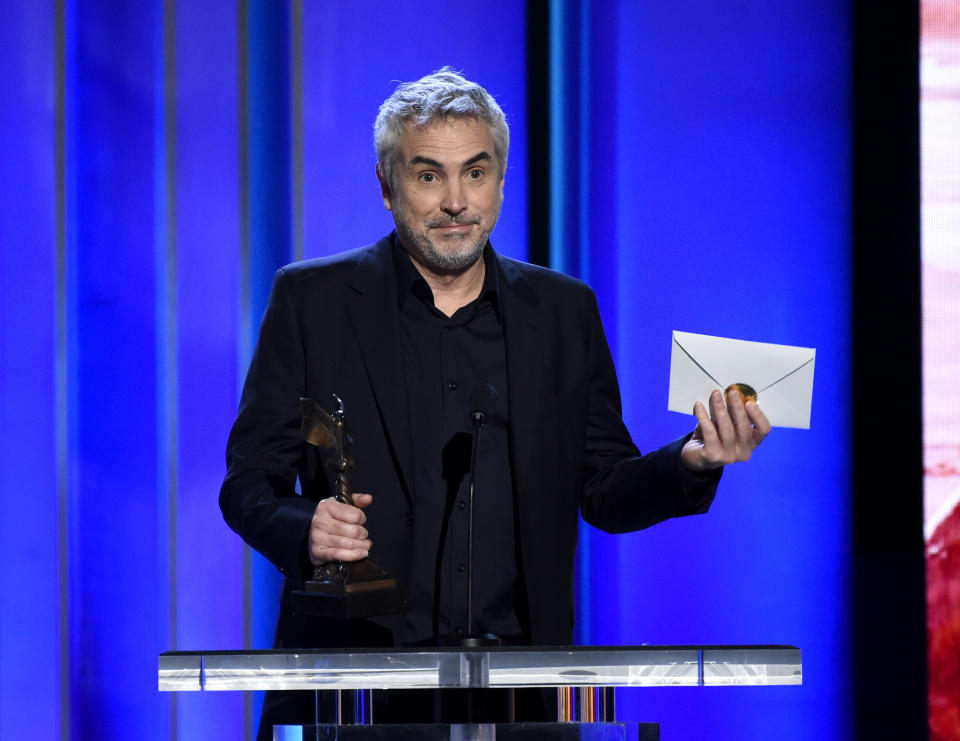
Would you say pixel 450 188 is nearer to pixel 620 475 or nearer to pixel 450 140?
pixel 450 140

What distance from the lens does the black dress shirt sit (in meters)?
1.95

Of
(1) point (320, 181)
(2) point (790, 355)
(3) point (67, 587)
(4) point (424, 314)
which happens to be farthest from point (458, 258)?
(3) point (67, 587)

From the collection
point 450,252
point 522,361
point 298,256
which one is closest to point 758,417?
point 522,361

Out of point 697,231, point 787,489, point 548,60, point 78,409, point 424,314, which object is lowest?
point 787,489

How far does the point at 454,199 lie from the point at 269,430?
0.55 meters

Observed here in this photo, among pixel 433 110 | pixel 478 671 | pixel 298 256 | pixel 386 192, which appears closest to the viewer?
pixel 478 671

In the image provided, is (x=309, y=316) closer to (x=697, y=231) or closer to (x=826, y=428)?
(x=697, y=231)

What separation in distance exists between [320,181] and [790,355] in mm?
1628

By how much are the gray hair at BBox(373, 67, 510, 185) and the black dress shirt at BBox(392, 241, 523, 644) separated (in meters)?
0.23

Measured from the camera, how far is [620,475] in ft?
6.66

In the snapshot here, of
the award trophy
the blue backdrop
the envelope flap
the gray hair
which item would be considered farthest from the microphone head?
the blue backdrop

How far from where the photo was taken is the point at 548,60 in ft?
9.48

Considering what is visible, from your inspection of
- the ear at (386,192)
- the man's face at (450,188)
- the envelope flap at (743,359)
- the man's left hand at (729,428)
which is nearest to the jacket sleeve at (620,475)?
the man's left hand at (729,428)

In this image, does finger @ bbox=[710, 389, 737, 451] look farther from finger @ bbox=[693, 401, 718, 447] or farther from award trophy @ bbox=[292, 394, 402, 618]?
award trophy @ bbox=[292, 394, 402, 618]
